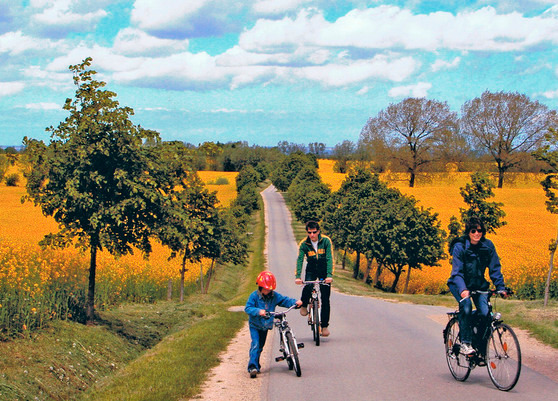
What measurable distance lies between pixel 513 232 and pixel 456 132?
2951cm

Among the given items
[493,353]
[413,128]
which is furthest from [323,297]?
[413,128]

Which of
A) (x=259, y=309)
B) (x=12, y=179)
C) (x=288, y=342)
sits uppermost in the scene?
(x=12, y=179)

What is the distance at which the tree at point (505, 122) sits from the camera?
3189 inches

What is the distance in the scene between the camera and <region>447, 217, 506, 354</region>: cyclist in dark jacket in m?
7.71

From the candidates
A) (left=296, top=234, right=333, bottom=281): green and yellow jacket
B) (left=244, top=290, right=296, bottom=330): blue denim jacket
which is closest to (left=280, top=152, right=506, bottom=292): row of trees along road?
(left=296, top=234, right=333, bottom=281): green and yellow jacket

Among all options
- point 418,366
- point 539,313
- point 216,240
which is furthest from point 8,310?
point 216,240

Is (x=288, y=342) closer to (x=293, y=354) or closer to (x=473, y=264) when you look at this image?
(x=293, y=354)

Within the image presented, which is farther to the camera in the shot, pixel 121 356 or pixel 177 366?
pixel 121 356

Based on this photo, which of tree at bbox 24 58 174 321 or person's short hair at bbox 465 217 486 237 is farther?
tree at bbox 24 58 174 321

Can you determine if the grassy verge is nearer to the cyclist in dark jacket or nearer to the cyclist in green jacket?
the cyclist in green jacket

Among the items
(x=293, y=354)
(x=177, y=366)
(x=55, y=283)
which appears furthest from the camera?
(x=55, y=283)

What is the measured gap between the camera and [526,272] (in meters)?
36.0

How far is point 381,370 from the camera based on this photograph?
8906mm

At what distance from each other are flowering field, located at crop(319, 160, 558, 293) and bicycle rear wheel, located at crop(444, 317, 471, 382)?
27.7 m
